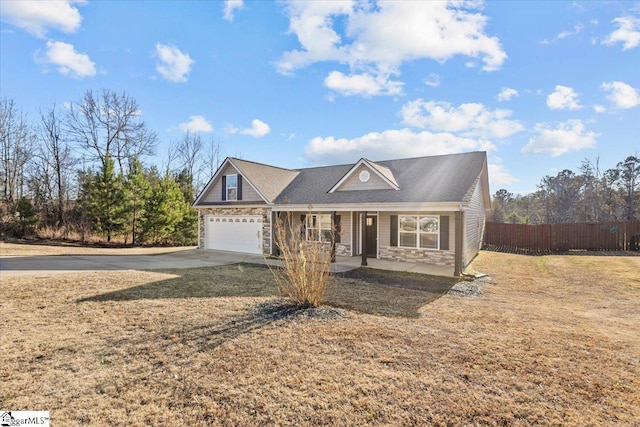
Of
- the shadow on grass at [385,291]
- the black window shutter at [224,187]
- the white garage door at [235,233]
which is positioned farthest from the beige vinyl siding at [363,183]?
the black window shutter at [224,187]

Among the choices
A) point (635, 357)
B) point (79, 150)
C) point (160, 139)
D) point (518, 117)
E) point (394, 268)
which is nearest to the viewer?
point (635, 357)

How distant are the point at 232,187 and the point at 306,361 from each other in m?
15.2

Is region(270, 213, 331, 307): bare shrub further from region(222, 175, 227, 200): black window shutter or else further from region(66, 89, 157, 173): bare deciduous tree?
region(66, 89, 157, 173): bare deciduous tree

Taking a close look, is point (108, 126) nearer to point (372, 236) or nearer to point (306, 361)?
point (372, 236)

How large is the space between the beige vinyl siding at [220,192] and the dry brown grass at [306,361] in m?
9.74

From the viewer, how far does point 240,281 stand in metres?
9.94

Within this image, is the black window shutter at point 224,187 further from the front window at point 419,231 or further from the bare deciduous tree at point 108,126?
the bare deciduous tree at point 108,126

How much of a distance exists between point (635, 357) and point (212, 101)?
23.4 meters

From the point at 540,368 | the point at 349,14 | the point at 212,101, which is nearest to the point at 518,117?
the point at 349,14

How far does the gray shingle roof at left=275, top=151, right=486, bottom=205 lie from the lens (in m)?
12.8

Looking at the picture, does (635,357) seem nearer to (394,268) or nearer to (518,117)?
(394,268)

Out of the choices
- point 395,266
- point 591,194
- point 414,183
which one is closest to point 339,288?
point 395,266

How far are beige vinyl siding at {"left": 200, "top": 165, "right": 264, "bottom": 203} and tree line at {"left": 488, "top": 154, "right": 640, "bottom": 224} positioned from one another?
88.6 ft

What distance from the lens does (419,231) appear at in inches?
548
